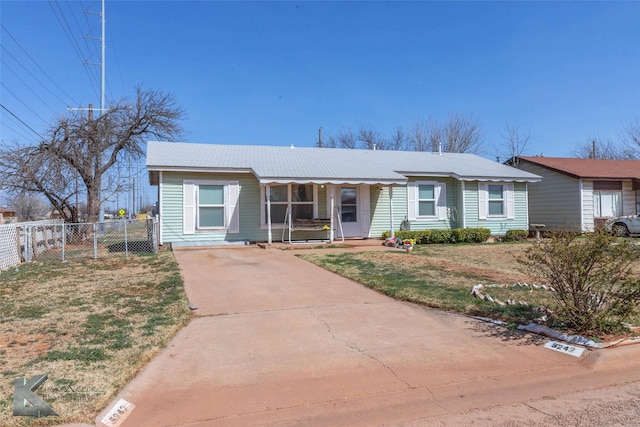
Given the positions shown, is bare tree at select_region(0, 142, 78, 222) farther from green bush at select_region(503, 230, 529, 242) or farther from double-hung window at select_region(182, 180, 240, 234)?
green bush at select_region(503, 230, 529, 242)

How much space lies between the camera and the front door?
16.3 m

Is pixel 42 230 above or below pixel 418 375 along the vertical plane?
above

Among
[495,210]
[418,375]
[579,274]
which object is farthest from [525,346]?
[495,210]

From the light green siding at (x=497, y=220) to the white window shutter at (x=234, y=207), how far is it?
956cm

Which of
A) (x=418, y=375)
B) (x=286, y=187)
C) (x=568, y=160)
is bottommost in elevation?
(x=418, y=375)

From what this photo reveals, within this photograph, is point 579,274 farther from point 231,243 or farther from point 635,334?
point 231,243

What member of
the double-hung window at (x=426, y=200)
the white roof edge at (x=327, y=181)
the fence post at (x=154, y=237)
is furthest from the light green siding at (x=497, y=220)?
the fence post at (x=154, y=237)

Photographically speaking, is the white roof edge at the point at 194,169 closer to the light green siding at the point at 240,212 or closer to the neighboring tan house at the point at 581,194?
the light green siding at the point at 240,212

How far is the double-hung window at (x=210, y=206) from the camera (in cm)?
1438

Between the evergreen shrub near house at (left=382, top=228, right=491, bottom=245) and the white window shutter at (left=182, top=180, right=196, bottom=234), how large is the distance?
23.8ft

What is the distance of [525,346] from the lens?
4918 millimetres

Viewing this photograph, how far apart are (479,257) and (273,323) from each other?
875cm

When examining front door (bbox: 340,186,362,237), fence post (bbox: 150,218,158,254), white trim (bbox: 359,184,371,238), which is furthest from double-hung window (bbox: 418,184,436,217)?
fence post (bbox: 150,218,158,254)

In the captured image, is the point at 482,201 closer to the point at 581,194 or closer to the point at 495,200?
the point at 495,200
